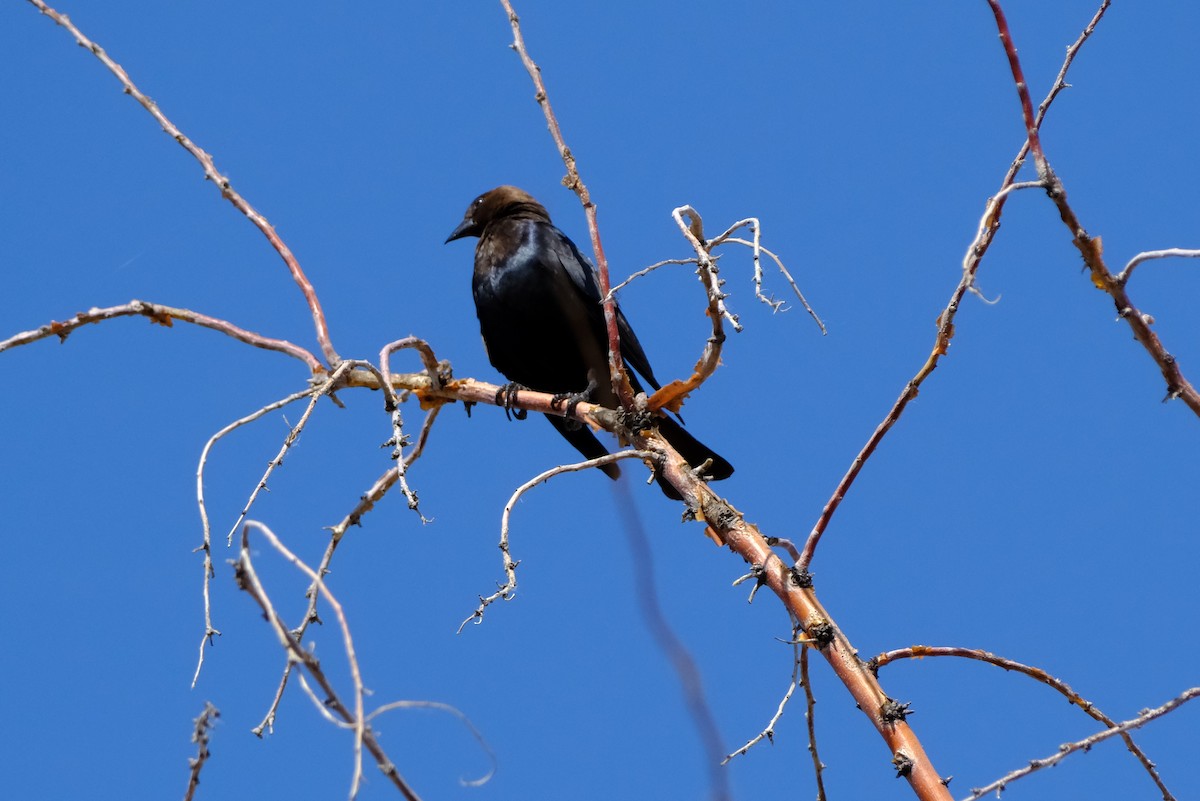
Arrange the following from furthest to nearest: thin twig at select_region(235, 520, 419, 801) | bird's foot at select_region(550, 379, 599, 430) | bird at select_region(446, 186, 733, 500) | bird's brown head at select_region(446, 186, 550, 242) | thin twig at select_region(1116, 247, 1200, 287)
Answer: bird's brown head at select_region(446, 186, 550, 242) → bird at select_region(446, 186, 733, 500) → bird's foot at select_region(550, 379, 599, 430) → thin twig at select_region(1116, 247, 1200, 287) → thin twig at select_region(235, 520, 419, 801)

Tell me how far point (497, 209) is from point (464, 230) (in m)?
0.23

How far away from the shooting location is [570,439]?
468cm

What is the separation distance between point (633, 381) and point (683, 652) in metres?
2.95

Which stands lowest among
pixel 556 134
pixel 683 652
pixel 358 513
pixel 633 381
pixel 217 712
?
pixel 683 652

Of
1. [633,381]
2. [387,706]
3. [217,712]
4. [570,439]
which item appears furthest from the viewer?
[570,439]

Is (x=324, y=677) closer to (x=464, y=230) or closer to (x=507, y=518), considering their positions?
(x=507, y=518)

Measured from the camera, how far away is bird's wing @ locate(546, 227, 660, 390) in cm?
439

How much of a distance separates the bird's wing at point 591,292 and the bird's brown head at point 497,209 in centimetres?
25

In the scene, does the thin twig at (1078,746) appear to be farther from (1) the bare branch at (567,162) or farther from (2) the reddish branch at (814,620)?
(1) the bare branch at (567,162)

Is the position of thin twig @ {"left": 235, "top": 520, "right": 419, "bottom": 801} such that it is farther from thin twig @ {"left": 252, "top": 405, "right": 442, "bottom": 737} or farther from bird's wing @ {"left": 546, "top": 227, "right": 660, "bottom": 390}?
bird's wing @ {"left": 546, "top": 227, "right": 660, "bottom": 390}

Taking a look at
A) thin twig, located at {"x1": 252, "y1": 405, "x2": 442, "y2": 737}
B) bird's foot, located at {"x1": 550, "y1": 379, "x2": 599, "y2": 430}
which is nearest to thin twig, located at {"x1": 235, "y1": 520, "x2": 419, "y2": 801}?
thin twig, located at {"x1": 252, "y1": 405, "x2": 442, "y2": 737}

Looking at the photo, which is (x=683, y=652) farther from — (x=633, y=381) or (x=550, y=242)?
(x=550, y=242)

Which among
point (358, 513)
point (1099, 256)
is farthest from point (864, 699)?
point (358, 513)

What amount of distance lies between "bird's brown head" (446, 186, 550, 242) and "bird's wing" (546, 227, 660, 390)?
0.83 ft
